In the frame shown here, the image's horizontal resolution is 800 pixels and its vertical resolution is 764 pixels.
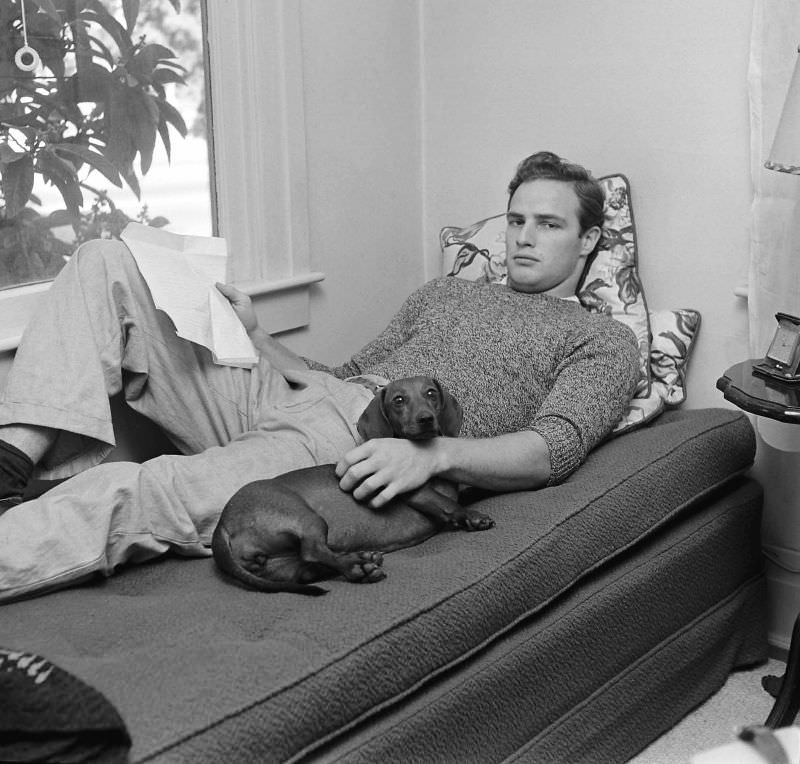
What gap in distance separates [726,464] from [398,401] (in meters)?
0.73

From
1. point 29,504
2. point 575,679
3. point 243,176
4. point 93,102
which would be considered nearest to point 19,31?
point 93,102

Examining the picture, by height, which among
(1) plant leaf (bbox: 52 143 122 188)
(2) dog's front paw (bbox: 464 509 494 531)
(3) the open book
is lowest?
(2) dog's front paw (bbox: 464 509 494 531)

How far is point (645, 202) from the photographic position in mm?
2484

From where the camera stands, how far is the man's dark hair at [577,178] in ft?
7.66

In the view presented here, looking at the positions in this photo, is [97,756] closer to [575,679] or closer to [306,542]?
[306,542]

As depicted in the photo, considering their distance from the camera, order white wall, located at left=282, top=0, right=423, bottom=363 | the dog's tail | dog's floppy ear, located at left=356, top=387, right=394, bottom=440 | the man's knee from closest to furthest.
A: the dog's tail < dog's floppy ear, located at left=356, top=387, right=394, bottom=440 < the man's knee < white wall, located at left=282, top=0, right=423, bottom=363

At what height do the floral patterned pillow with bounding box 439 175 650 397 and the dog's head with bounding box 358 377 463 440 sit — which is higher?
the floral patterned pillow with bounding box 439 175 650 397

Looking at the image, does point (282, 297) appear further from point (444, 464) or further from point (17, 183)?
point (444, 464)

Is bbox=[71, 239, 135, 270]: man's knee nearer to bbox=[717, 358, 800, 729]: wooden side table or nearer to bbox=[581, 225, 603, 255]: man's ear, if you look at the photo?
bbox=[581, 225, 603, 255]: man's ear

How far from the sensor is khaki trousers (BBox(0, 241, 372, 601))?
1.64m

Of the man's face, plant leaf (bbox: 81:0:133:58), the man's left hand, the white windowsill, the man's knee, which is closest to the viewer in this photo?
the man's left hand

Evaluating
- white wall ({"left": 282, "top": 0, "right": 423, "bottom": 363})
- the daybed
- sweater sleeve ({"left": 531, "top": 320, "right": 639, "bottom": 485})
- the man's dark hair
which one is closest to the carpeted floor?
the daybed

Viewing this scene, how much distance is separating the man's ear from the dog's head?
67cm

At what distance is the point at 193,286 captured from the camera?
204cm
